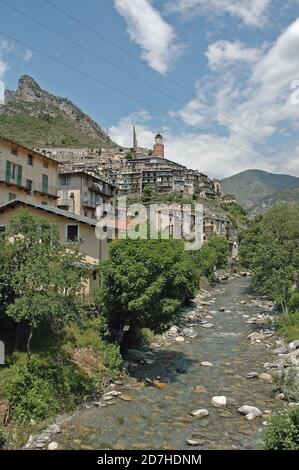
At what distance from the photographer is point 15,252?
1780 cm

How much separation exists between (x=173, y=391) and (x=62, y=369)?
5.98 metres

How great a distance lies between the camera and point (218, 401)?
62.4 feet

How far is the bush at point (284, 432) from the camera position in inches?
500

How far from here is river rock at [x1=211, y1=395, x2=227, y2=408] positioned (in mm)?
18734

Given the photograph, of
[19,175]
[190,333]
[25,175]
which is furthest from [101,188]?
[190,333]

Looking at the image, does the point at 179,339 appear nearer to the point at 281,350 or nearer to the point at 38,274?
the point at 281,350

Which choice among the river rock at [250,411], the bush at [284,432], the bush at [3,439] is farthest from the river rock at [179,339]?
the bush at [3,439]

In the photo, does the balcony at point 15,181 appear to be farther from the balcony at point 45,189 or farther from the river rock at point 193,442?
the river rock at point 193,442

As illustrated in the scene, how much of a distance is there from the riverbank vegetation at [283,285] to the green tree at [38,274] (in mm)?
9911

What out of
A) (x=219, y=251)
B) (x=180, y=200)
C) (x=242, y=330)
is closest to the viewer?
(x=242, y=330)

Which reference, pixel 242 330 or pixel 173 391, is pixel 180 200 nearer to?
pixel 242 330

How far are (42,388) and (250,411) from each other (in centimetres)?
947

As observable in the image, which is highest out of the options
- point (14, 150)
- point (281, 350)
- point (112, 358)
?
point (14, 150)
